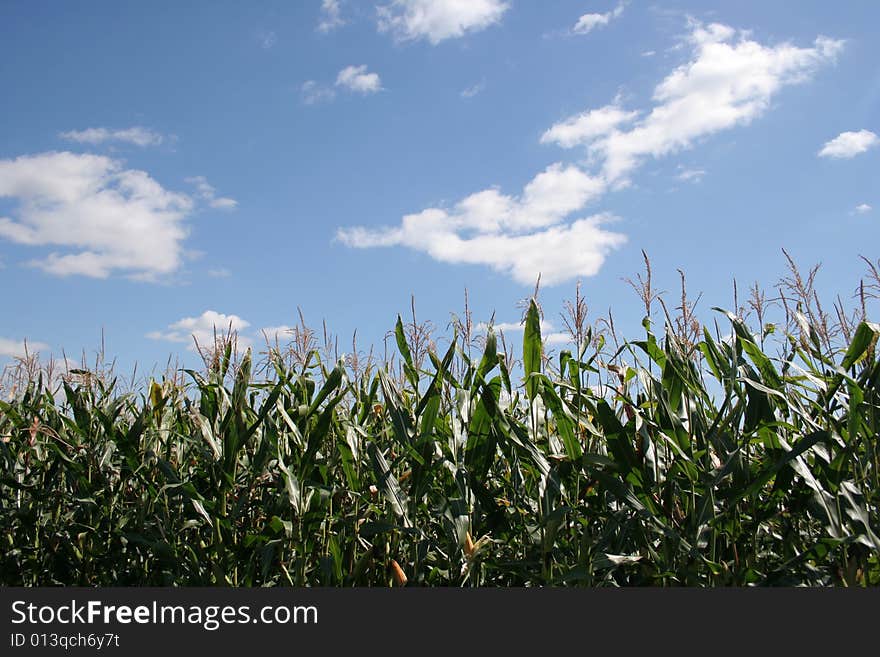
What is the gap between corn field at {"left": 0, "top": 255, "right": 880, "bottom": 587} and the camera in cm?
207

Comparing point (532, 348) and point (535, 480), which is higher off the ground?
point (532, 348)

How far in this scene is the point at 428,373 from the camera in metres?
2.62

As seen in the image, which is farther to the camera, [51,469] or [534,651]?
[51,469]

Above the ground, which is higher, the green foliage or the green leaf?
the green leaf

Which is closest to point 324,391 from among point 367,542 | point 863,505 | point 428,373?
point 428,373

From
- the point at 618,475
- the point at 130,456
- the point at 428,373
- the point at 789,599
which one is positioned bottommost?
the point at 789,599

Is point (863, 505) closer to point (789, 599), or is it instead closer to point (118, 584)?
point (789, 599)

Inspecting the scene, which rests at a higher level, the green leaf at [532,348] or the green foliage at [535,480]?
the green leaf at [532,348]

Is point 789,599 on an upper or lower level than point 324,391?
lower

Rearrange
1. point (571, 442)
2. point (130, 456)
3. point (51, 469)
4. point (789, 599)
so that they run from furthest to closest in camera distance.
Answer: point (51, 469) → point (130, 456) → point (571, 442) → point (789, 599)

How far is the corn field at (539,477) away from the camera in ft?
6.78

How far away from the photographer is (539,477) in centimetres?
233

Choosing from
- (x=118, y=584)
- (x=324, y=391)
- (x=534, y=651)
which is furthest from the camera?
(x=118, y=584)

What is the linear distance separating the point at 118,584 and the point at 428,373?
1889 mm
